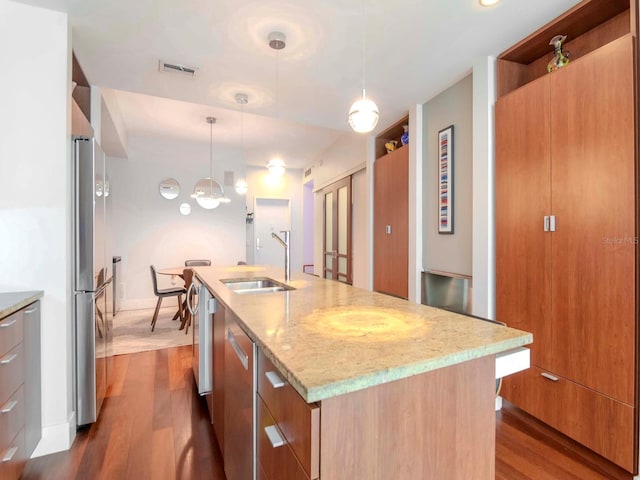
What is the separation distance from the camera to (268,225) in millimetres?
7570

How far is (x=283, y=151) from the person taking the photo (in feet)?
20.6

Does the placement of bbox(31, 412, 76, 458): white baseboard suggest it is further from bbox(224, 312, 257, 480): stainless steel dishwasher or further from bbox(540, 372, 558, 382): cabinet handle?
bbox(540, 372, 558, 382): cabinet handle

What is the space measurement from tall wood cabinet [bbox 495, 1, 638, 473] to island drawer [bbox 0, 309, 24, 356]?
292 cm

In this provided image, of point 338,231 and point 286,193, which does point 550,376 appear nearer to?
point 338,231

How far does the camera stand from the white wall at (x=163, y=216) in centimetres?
545

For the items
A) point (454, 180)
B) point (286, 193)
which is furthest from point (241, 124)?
point (454, 180)

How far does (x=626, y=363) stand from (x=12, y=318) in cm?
304

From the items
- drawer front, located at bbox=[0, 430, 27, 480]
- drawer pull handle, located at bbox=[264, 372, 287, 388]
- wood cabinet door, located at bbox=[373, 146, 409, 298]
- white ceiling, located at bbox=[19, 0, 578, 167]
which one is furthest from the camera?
wood cabinet door, located at bbox=[373, 146, 409, 298]

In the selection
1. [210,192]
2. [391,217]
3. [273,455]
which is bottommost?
[273,455]

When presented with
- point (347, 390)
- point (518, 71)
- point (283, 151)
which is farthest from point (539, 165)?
point (283, 151)

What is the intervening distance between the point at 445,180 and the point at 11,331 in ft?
10.5

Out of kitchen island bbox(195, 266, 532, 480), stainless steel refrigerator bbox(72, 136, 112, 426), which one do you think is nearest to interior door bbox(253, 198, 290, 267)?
stainless steel refrigerator bbox(72, 136, 112, 426)

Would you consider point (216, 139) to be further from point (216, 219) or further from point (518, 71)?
point (518, 71)

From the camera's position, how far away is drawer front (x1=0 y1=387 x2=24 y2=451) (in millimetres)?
1421
